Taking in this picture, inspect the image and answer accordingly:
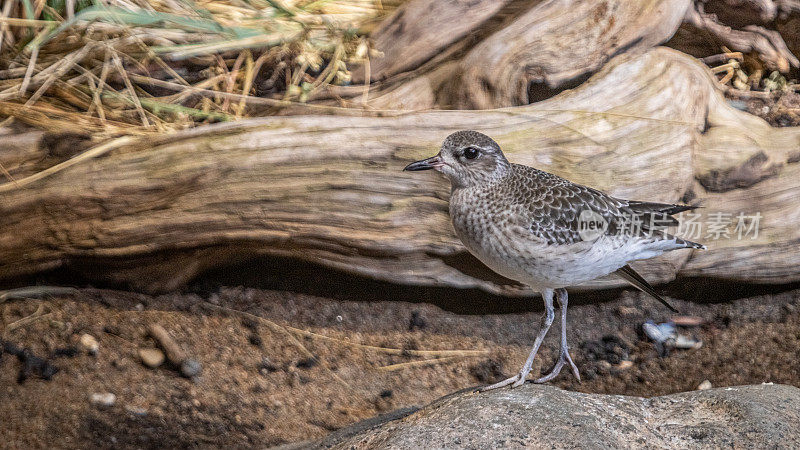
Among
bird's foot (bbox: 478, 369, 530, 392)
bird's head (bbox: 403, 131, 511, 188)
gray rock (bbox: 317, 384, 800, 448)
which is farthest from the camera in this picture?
bird's foot (bbox: 478, 369, 530, 392)

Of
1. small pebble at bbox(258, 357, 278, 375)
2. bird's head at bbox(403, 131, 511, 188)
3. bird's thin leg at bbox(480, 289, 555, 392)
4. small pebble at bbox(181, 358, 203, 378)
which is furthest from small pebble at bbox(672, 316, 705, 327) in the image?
small pebble at bbox(181, 358, 203, 378)

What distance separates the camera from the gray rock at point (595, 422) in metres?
2.88

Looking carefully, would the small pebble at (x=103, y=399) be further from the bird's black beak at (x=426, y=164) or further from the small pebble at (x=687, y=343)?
the small pebble at (x=687, y=343)

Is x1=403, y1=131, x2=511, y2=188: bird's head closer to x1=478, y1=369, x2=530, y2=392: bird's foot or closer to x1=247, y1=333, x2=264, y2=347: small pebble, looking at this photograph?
x1=478, y1=369, x2=530, y2=392: bird's foot

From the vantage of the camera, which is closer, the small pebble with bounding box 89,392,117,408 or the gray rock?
the gray rock

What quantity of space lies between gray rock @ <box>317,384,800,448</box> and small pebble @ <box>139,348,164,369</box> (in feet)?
4.08

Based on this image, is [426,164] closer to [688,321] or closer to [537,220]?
[537,220]

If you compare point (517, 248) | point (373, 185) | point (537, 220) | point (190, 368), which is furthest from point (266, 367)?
point (537, 220)

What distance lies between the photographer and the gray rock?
114 inches

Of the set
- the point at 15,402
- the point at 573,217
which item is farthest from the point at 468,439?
the point at 15,402

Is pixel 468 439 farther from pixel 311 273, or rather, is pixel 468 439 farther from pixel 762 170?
pixel 762 170

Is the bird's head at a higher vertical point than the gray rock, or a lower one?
higher

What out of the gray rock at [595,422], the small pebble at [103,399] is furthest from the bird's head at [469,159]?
the small pebble at [103,399]

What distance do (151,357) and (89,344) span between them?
34cm
